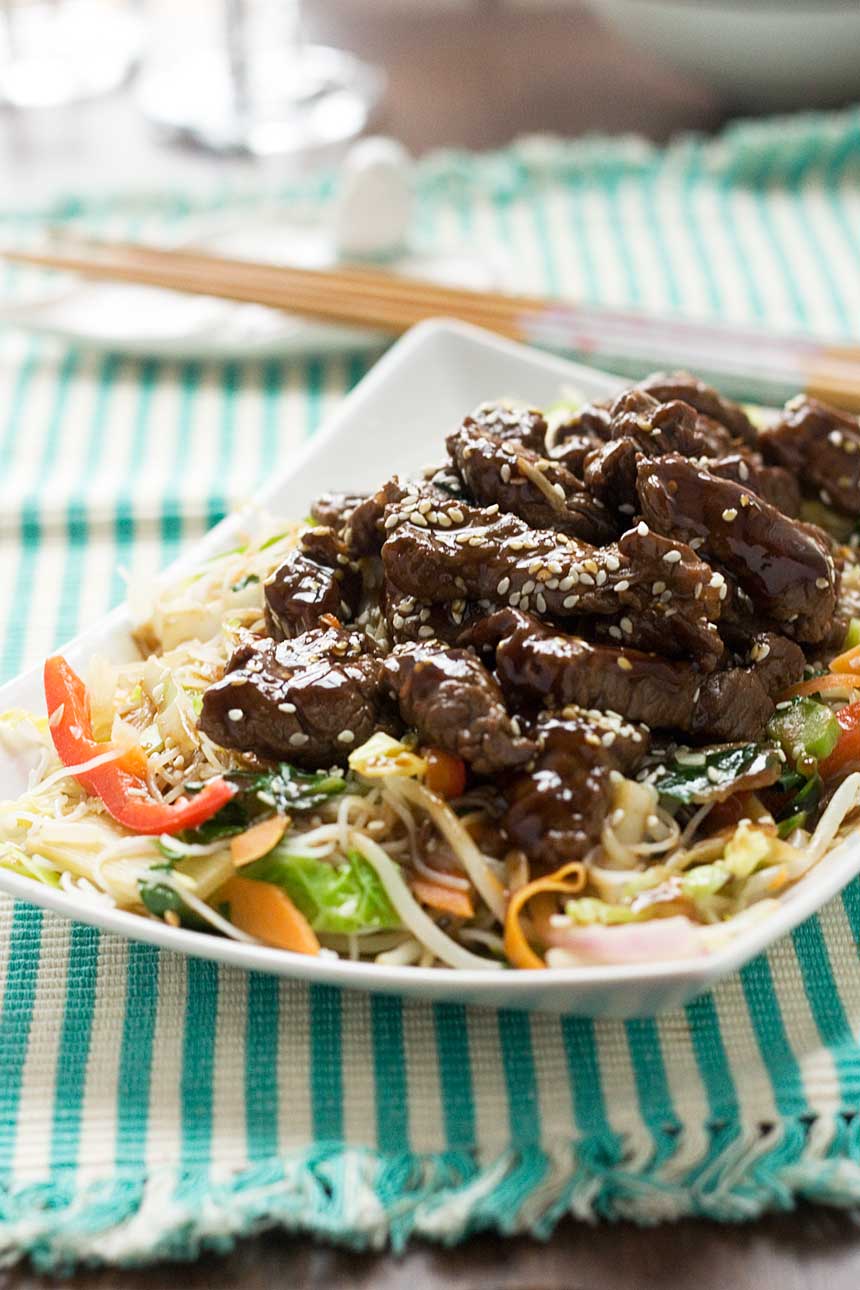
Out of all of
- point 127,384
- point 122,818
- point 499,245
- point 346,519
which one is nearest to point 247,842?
point 122,818

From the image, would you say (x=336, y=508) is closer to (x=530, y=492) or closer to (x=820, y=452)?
(x=530, y=492)

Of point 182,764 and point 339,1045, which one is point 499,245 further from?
point 339,1045

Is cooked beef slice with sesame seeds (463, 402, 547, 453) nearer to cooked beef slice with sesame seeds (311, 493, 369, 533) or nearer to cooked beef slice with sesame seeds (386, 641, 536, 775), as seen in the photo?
cooked beef slice with sesame seeds (311, 493, 369, 533)

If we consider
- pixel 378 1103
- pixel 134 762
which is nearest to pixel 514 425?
pixel 134 762

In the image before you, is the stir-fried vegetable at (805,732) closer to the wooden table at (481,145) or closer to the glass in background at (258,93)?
the wooden table at (481,145)

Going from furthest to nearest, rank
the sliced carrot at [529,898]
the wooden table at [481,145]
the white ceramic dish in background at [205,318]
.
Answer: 1. the white ceramic dish in background at [205,318]
2. the sliced carrot at [529,898]
3. the wooden table at [481,145]

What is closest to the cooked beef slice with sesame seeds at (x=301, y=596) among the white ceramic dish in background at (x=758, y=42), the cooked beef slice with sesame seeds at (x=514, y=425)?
the cooked beef slice with sesame seeds at (x=514, y=425)
